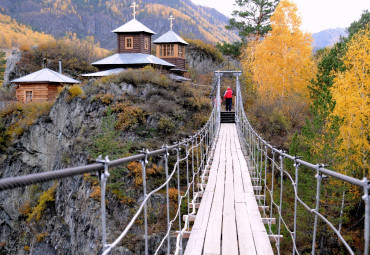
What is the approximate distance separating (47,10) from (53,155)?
128m

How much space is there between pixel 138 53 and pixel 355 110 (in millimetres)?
16892

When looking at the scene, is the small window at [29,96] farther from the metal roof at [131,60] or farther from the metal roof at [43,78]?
the metal roof at [131,60]

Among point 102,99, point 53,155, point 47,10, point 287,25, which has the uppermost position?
point 47,10

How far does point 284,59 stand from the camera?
20688 millimetres

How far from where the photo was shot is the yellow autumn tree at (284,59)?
20578 millimetres

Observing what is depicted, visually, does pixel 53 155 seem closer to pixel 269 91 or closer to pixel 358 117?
pixel 269 91

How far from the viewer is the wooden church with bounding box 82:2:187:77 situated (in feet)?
76.5

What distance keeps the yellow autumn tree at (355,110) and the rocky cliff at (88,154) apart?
727 centimetres

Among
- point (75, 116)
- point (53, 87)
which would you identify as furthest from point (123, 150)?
point (53, 87)

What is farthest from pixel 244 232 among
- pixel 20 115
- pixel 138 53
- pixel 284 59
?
pixel 138 53

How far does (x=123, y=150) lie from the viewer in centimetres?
1383

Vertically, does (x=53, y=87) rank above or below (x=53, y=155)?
above

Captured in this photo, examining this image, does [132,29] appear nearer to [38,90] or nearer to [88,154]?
[38,90]

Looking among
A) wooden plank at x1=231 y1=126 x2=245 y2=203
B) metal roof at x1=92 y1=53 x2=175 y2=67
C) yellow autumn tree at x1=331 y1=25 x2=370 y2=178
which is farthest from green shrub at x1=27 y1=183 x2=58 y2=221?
yellow autumn tree at x1=331 y1=25 x2=370 y2=178
